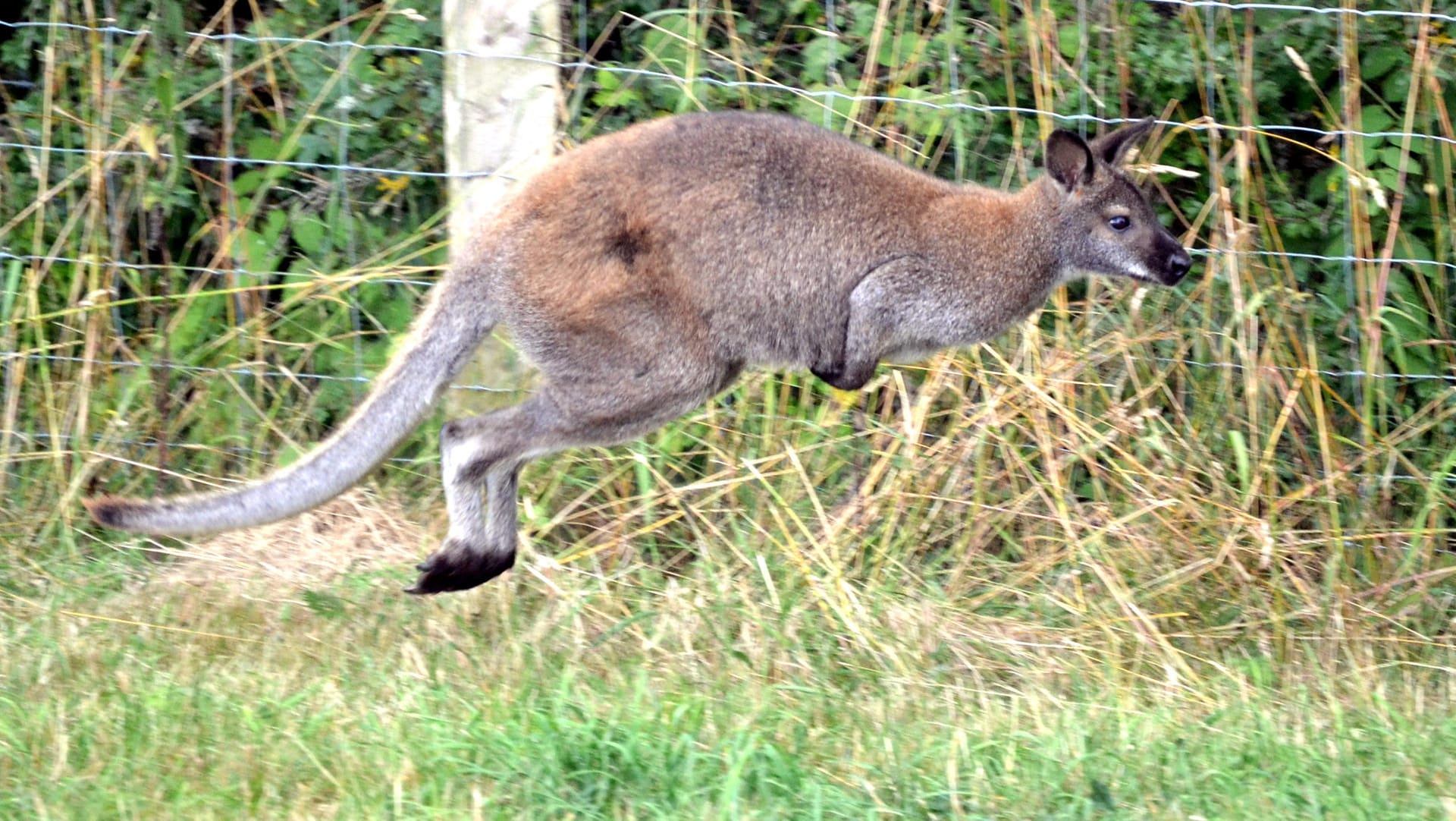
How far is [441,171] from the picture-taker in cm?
593

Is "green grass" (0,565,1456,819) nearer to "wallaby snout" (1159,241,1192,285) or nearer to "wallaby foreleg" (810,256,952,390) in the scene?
"wallaby foreleg" (810,256,952,390)

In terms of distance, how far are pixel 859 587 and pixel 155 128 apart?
8.82 ft

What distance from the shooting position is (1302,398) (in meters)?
5.31

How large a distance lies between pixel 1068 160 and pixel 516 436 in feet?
5.31

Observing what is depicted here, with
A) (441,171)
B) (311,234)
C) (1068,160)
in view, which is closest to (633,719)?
(1068,160)

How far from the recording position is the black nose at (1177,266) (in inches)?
178

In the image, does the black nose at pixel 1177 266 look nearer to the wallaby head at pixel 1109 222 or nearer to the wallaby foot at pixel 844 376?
the wallaby head at pixel 1109 222

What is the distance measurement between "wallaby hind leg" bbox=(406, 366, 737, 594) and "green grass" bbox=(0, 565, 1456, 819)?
0.24 m

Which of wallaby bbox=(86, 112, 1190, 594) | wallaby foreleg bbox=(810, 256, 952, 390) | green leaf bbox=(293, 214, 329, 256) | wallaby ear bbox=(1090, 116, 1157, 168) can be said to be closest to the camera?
wallaby bbox=(86, 112, 1190, 594)

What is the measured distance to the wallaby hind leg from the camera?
14.0 ft

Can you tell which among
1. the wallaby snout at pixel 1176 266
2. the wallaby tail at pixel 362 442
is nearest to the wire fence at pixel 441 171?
the wallaby snout at pixel 1176 266

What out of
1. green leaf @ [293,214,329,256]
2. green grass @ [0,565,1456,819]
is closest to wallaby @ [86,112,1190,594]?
green grass @ [0,565,1456,819]

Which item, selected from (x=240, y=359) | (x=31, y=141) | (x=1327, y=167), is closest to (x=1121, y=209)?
(x=1327, y=167)

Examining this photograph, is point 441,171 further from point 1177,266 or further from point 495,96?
point 1177,266
